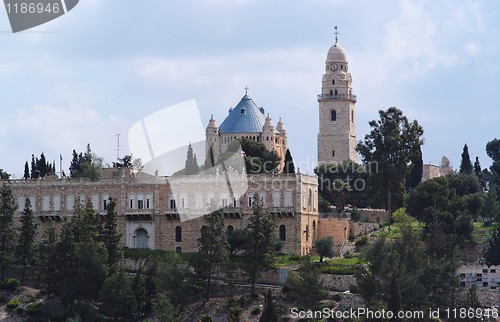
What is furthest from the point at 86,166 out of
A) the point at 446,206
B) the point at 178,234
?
the point at 446,206

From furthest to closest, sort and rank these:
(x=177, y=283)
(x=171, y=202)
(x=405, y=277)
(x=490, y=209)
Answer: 1. (x=490, y=209)
2. (x=171, y=202)
3. (x=177, y=283)
4. (x=405, y=277)

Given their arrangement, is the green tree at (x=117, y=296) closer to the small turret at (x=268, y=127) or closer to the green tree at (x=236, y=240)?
the green tree at (x=236, y=240)

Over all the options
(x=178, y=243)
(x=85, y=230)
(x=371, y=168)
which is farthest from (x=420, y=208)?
(x=85, y=230)

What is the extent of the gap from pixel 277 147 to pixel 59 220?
1242 inches

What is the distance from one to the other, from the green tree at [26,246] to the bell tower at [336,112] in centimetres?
3508

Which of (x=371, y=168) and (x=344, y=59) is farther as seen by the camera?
(x=344, y=59)

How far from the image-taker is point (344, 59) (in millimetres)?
117812

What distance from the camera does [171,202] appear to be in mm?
93938

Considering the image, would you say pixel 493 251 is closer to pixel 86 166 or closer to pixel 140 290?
pixel 140 290

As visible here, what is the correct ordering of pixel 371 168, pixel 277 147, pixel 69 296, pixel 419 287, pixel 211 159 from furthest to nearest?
pixel 277 147 → pixel 211 159 → pixel 371 168 → pixel 69 296 → pixel 419 287

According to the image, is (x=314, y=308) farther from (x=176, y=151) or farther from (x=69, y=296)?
(x=176, y=151)

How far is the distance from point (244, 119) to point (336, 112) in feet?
30.5

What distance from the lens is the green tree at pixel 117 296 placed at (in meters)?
81.4

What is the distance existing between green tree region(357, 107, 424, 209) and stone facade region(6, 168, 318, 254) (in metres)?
5.23
